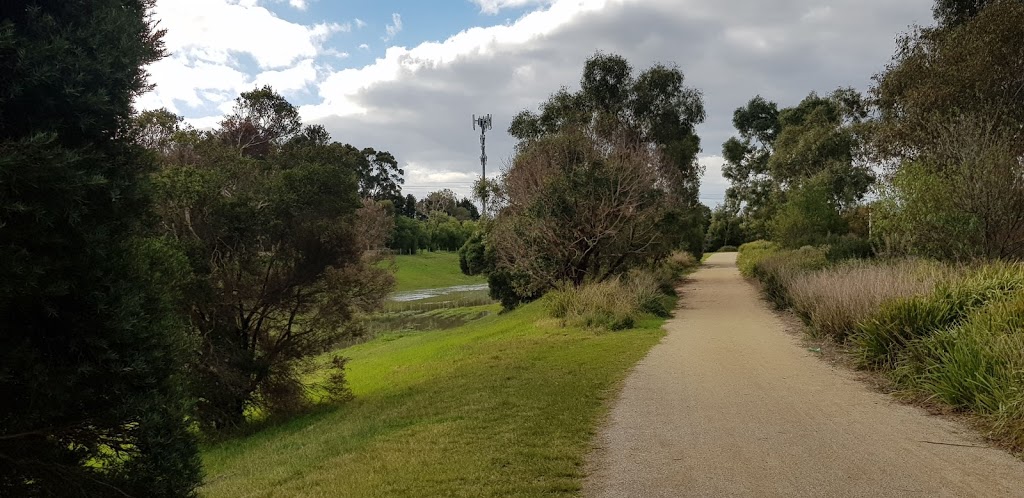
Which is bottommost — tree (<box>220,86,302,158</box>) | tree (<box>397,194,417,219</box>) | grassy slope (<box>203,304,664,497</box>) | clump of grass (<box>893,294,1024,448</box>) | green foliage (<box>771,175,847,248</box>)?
grassy slope (<box>203,304,664,497</box>)

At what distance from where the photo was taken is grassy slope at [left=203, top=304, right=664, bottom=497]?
505cm

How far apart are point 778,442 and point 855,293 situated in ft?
20.5

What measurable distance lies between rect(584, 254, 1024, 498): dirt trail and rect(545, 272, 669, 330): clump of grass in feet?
17.9

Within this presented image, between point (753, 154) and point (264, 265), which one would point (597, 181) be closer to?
point (264, 265)

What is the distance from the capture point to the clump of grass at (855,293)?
1009 centimetres

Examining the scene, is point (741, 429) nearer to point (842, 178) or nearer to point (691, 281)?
point (691, 281)

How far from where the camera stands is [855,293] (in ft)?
35.3

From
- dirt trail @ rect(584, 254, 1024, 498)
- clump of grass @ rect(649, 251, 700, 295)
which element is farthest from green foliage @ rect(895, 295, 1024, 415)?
clump of grass @ rect(649, 251, 700, 295)

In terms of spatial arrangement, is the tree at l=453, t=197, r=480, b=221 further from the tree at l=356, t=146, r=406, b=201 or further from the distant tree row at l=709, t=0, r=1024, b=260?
the distant tree row at l=709, t=0, r=1024, b=260

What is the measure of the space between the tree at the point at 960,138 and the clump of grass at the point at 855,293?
2.36 metres

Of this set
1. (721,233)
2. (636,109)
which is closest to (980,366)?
(636,109)

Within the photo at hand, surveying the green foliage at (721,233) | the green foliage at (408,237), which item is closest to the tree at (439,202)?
the green foliage at (408,237)

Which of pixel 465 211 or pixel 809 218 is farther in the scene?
pixel 465 211

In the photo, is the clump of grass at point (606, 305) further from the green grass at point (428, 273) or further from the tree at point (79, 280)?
the green grass at point (428, 273)
